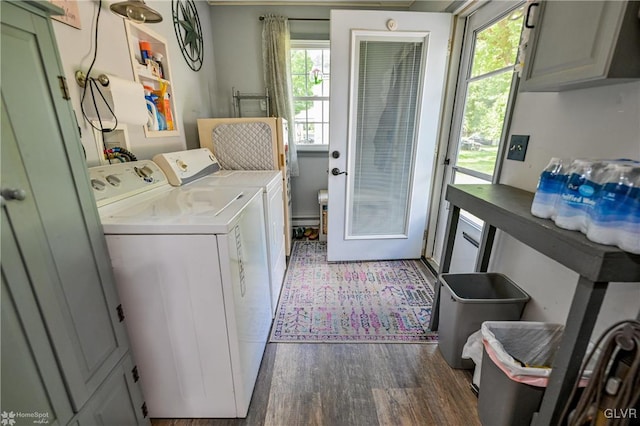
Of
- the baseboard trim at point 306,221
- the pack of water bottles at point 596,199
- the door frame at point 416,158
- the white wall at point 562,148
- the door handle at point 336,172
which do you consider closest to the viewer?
the pack of water bottles at point 596,199

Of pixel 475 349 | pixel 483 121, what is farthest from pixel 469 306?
pixel 483 121

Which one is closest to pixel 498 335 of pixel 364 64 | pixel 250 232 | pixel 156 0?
pixel 250 232

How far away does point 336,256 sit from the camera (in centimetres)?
270

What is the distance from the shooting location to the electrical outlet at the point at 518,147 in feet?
4.74

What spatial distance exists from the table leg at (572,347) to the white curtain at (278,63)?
9.44ft

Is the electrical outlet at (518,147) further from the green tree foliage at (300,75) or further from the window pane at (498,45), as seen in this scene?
the green tree foliage at (300,75)

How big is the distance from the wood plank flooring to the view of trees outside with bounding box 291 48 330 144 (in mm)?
2524

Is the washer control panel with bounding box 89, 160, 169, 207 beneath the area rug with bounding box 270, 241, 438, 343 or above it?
above

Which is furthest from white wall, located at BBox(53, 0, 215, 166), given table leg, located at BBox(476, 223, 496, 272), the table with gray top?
table leg, located at BBox(476, 223, 496, 272)

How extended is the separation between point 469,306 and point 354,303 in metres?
0.90

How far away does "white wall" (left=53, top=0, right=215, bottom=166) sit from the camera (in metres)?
1.26

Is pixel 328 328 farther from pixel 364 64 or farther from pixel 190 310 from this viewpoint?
pixel 364 64

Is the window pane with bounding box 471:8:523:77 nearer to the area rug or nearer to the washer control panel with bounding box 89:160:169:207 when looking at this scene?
the area rug

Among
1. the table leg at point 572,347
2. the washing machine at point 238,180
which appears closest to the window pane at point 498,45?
the table leg at point 572,347
